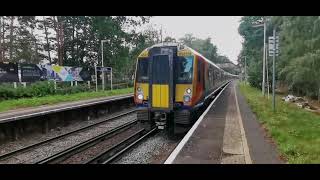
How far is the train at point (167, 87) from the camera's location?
12.9 meters

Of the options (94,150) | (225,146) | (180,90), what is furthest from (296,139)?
(94,150)

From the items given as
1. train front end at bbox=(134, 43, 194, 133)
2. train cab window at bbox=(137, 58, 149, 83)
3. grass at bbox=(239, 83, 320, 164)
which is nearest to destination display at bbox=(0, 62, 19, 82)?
train cab window at bbox=(137, 58, 149, 83)

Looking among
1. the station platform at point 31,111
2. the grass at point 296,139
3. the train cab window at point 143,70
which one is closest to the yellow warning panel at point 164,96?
the train cab window at point 143,70

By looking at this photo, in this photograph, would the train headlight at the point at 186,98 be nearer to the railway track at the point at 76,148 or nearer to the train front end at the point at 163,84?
the train front end at the point at 163,84

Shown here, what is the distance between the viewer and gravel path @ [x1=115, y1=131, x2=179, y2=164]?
10047 mm

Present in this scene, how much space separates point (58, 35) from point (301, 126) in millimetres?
35348

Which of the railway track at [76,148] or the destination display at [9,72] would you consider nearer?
the railway track at [76,148]
